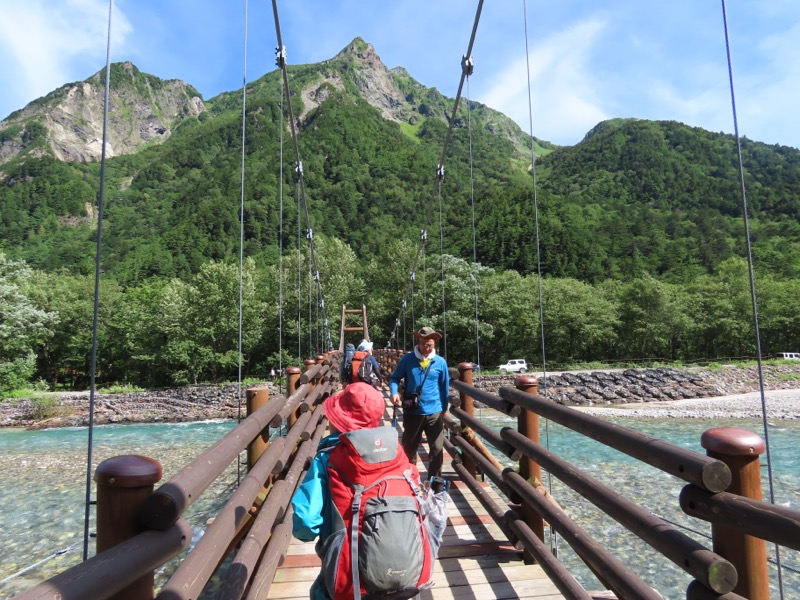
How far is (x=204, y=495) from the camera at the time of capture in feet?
27.5

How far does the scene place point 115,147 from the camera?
131 m

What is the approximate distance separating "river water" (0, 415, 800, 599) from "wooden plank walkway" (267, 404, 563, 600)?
51 cm

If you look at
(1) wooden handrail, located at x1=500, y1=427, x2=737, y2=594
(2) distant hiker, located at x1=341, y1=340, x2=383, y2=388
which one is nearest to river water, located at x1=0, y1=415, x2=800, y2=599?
(1) wooden handrail, located at x1=500, y1=427, x2=737, y2=594

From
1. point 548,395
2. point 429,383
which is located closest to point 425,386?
point 429,383

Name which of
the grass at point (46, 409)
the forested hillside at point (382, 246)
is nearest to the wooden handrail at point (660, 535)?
the forested hillside at point (382, 246)

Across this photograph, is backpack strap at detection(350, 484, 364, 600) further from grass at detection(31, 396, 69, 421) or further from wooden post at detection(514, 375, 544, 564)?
grass at detection(31, 396, 69, 421)

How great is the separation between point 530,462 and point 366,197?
83.4 metres

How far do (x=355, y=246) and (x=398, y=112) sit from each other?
4435 inches

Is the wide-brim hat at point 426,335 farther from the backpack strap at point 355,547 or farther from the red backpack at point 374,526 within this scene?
the backpack strap at point 355,547

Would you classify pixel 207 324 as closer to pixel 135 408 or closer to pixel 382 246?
pixel 135 408

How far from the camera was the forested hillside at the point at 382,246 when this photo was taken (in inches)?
1346

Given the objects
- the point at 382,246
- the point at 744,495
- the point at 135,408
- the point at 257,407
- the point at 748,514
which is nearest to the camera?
the point at 748,514

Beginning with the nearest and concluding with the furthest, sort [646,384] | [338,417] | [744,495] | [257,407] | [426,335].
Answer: [744,495] < [338,417] < [257,407] < [426,335] < [646,384]

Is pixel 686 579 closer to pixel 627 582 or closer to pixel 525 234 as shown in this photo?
pixel 627 582
